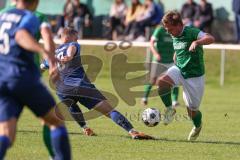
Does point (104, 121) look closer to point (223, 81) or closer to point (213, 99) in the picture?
point (213, 99)

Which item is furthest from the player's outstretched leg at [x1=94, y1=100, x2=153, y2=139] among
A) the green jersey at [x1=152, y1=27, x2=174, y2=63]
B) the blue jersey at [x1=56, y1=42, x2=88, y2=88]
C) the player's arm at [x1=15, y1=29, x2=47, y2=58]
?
the green jersey at [x1=152, y1=27, x2=174, y2=63]

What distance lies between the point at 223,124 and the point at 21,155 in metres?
5.20

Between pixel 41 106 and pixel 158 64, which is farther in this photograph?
pixel 158 64

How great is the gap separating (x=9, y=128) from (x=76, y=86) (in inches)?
151

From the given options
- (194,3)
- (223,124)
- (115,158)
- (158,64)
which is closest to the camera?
(115,158)

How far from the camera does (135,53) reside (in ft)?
77.2

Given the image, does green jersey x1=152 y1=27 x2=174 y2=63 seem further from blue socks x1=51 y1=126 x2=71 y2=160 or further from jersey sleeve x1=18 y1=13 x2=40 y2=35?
jersey sleeve x1=18 y1=13 x2=40 y2=35

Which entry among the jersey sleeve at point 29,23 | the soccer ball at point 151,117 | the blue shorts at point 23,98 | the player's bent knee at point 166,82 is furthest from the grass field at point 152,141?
the jersey sleeve at point 29,23

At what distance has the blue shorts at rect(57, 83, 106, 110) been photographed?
1112cm

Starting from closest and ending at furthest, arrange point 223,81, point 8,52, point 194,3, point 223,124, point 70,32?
point 8,52 → point 70,32 → point 223,124 → point 223,81 → point 194,3

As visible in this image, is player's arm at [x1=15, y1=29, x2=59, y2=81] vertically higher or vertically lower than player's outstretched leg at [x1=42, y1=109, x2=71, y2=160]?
higher

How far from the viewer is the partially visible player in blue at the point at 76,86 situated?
35.9ft

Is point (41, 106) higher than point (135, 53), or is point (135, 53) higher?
point (41, 106)

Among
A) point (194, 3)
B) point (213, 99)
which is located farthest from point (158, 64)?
point (194, 3)
